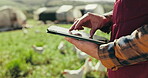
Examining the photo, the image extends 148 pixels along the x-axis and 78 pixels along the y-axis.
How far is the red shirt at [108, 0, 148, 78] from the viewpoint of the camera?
1.18 meters

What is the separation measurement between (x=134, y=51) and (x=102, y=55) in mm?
175


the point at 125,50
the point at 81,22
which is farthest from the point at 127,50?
the point at 81,22

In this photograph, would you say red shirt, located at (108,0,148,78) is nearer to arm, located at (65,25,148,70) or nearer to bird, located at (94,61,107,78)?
arm, located at (65,25,148,70)

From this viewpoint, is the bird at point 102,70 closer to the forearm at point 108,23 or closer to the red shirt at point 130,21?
the forearm at point 108,23

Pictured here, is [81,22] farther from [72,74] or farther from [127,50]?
[72,74]

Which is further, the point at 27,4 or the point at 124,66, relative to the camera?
the point at 27,4

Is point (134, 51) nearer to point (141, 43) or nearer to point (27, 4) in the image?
point (141, 43)

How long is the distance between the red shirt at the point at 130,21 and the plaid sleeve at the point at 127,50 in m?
0.09

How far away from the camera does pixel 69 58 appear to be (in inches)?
196

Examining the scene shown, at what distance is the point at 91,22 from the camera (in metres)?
1.56

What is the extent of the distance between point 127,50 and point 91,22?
0.53 metres

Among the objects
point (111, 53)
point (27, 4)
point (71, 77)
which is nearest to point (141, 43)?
point (111, 53)

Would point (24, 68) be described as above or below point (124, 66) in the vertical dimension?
below

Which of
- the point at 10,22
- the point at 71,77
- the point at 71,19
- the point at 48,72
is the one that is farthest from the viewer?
the point at 71,19
